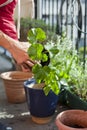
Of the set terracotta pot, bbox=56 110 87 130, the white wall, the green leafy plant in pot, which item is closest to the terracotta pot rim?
the green leafy plant in pot

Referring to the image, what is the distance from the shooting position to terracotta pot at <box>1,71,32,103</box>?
6.91ft

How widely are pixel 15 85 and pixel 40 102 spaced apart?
0.34m

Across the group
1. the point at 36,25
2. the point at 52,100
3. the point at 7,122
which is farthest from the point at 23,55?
the point at 36,25

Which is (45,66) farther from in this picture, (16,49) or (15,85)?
(15,85)

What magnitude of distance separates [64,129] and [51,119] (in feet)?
1.44

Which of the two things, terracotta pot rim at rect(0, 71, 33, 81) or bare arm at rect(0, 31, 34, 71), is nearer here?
bare arm at rect(0, 31, 34, 71)

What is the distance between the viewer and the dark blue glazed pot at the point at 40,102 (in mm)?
1814

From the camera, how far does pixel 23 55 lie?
1812mm

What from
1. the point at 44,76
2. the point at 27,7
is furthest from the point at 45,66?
the point at 27,7

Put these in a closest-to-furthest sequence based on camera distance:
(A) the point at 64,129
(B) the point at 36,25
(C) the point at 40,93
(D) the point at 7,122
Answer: (A) the point at 64,129 → (C) the point at 40,93 → (D) the point at 7,122 → (B) the point at 36,25

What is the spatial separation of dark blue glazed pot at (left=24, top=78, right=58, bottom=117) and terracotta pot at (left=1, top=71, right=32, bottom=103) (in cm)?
23

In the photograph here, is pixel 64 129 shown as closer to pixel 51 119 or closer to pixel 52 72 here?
pixel 52 72

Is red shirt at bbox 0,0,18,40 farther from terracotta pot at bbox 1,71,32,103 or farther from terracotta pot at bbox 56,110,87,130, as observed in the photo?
terracotta pot at bbox 56,110,87,130

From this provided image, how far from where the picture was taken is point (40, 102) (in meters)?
1.83
